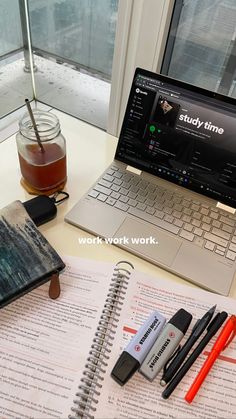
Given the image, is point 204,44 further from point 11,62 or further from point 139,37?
point 11,62

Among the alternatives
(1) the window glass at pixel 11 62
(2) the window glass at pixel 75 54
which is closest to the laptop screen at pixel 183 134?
(2) the window glass at pixel 75 54

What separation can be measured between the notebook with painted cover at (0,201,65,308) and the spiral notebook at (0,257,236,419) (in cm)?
3

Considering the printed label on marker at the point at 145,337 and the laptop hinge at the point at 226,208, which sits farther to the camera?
the laptop hinge at the point at 226,208

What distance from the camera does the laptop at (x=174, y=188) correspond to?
690 millimetres

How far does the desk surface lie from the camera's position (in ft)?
2.27

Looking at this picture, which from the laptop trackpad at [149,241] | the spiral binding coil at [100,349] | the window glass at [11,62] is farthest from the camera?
the window glass at [11,62]

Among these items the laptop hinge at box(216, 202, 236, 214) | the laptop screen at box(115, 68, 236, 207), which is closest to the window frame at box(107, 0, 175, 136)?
the laptop screen at box(115, 68, 236, 207)

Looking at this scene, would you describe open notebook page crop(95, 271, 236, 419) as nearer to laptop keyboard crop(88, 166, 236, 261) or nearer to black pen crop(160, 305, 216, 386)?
black pen crop(160, 305, 216, 386)

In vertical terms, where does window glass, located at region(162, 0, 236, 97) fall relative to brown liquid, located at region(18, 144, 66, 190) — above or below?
above

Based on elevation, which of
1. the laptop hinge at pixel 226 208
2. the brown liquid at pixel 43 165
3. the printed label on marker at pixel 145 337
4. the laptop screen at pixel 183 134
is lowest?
the printed label on marker at pixel 145 337

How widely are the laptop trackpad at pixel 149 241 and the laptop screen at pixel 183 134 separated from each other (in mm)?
136

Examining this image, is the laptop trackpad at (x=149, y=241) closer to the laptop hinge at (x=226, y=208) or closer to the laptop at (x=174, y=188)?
the laptop at (x=174, y=188)

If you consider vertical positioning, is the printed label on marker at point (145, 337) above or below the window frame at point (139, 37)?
below

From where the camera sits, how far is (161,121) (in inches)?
29.3
